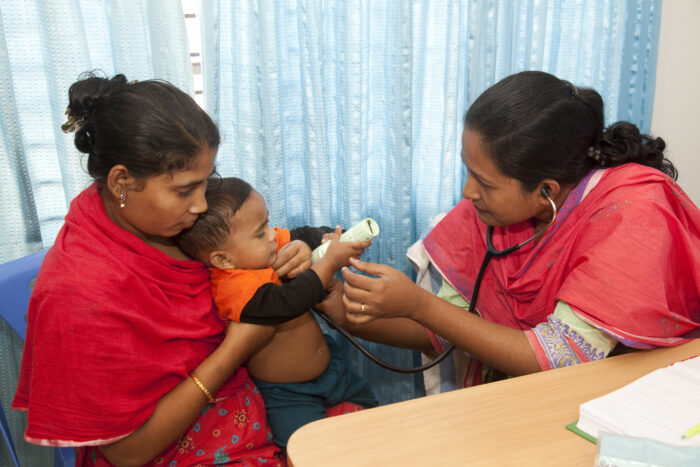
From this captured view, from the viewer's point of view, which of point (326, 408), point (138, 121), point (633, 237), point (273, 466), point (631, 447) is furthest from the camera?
point (326, 408)

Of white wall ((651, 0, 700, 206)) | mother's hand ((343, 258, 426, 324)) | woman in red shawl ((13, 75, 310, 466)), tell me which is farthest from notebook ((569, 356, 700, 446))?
white wall ((651, 0, 700, 206))

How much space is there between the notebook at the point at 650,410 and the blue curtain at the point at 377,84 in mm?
1122

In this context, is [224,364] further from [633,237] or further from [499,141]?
[633,237]

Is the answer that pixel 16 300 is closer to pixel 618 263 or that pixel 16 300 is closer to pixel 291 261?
pixel 291 261

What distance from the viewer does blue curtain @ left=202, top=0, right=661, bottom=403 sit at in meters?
1.62

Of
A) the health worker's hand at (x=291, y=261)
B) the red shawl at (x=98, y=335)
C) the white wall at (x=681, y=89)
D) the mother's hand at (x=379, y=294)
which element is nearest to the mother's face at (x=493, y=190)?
the mother's hand at (x=379, y=294)

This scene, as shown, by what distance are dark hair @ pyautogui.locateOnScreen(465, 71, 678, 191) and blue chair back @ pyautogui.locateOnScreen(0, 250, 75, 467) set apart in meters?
1.19

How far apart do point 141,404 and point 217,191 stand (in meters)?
0.51

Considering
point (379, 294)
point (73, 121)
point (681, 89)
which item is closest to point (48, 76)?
point (73, 121)

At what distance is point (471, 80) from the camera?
1.92 m

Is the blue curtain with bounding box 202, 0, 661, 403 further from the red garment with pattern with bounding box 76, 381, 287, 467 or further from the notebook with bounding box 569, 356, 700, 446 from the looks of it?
the notebook with bounding box 569, 356, 700, 446

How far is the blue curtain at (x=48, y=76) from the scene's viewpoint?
135 cm

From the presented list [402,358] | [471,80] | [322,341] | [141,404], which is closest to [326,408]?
[322,341]

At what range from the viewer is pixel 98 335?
0.99 metres
